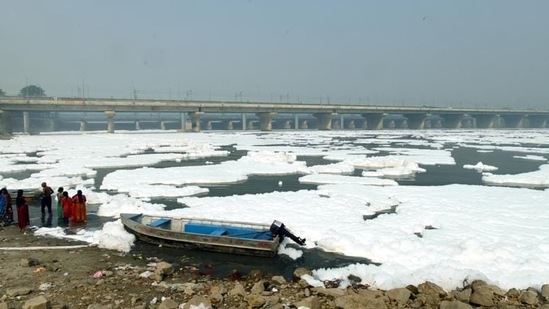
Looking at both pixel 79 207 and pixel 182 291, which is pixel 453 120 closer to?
pixel 79 207

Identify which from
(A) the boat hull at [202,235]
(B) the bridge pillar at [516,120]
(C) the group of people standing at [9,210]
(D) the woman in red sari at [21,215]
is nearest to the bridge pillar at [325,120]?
(B) the bridge pillar at [516,120]

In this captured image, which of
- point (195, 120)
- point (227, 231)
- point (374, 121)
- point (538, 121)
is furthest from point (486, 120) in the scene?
point (227, 231)

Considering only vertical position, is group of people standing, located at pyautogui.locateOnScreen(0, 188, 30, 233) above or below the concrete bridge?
below

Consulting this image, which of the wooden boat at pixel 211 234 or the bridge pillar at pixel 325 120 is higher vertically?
the bridge pillar at pixel 325 120

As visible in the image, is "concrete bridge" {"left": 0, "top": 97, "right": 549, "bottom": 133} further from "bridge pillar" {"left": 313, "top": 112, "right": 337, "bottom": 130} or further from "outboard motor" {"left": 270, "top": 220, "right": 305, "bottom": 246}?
"outboard motor" {"left": 270, "top": 220, "right": 305, "bottom": 246}

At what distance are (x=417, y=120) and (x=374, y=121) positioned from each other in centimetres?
1752

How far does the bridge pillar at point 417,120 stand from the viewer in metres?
132

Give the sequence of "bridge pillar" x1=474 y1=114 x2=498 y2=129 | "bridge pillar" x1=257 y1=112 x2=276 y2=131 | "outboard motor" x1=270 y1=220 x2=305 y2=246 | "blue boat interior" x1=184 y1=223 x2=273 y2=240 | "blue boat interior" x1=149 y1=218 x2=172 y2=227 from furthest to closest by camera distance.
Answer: "bridge pillar" x1=474 y1=114 x2=498 y2=129, "bridge pillar" x1=257 y1=112 x2=276 y2=131, "blue boat interior" x1=149 y1=218 x2=172 y2=227, "blue boat interior" x1=184 y1=223 x2=273 y2=240, "outboard motor" x1=270 y1=220 x2=305 y2=246

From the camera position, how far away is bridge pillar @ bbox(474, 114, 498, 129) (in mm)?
152500

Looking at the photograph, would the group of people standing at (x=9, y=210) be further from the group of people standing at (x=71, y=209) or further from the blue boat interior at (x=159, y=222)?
the blue boat interior at (x=159, y=222)

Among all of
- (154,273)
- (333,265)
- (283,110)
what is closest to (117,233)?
(154,273)

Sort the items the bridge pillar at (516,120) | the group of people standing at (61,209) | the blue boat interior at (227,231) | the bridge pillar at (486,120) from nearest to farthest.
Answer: the blue boat interior at (227,231), the group of people standing at (61,209), the bridge pillar at (486,120), the bridge pillar at (516,120)

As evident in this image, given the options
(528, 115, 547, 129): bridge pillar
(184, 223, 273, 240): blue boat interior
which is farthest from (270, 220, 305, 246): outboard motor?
(528, 115, 547, 129): bridge pillar

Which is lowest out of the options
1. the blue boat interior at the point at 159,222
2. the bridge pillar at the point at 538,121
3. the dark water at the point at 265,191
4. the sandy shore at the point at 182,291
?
the dark water at the point at 265,191
